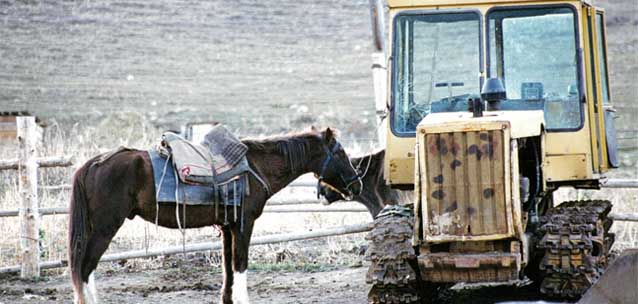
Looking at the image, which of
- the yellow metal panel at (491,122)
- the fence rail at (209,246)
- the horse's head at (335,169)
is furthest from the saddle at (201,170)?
the fence rail at (209,246)

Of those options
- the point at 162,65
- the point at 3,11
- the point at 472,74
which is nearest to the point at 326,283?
the point at 472,74

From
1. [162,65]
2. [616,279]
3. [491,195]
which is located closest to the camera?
[616,279]

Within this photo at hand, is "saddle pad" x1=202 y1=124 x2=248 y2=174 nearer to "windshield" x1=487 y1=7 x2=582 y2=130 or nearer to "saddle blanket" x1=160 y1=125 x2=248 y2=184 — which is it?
"saddle blanket" x1=160 y1=125 x2=248 y2=184

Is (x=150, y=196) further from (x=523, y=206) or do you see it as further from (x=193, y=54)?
(x=193, y=54)

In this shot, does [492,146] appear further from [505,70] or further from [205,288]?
[205,288]

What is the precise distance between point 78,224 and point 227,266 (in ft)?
4.48

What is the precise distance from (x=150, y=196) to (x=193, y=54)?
22.0 metres

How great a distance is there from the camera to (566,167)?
24.7ft

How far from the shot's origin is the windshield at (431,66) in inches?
301

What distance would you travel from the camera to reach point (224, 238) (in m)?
8.61

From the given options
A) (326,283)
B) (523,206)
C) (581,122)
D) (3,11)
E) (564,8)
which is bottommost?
(326,283)

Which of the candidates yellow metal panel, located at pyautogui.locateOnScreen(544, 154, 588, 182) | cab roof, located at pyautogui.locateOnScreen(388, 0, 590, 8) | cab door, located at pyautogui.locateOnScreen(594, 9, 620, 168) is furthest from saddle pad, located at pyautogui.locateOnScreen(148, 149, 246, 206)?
cab door, located at pyautogui.locateOnScreen(594, 9, 620, 168)

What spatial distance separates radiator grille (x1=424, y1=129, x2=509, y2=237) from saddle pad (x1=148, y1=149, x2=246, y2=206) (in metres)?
2.46

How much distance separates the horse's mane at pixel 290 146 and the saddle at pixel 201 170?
0.31 meters
